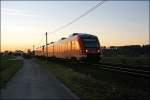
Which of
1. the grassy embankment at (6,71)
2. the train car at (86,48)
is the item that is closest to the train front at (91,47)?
the train car at (86,48)

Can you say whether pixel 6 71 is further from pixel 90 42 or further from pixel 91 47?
pixel 90 42

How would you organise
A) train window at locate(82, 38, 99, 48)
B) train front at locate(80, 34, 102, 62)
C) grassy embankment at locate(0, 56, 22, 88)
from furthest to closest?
1. train window at locate(82, 38, 99, 48)
2. train front at locate(80, 34, 102, 62)
3. grassy embankment at locate(0, 56, 22, 88)

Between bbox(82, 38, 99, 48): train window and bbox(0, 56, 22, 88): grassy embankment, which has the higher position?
bbox(82, 38, 99, 48): train window

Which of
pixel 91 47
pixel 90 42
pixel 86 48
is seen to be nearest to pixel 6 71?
pixel 86 48

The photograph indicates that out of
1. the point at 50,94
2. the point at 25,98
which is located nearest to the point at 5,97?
the point at 25,98

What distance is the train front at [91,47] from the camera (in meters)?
32.2

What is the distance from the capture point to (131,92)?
1230cm

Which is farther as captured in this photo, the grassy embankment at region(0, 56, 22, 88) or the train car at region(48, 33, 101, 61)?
the train car at region(48, 33, 101, 61)

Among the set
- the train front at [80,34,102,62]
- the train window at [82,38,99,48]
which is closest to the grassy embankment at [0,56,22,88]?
the train front at [80,34,102,62]

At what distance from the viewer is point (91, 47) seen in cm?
3303

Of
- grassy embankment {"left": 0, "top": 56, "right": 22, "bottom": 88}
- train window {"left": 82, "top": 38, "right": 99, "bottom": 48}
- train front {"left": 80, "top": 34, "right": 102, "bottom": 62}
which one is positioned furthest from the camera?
train window {"left": 82, "top": 38, "right": 99, "bottom": 48}

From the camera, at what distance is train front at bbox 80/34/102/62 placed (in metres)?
32.2

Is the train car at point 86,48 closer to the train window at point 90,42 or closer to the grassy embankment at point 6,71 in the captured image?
the train window at point 90,42

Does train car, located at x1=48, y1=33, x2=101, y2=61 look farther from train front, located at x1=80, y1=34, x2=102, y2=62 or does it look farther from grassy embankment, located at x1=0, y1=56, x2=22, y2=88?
grassy embankment, located at x1=0, y1=56, x2=22, y2=88
